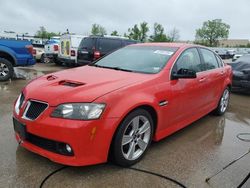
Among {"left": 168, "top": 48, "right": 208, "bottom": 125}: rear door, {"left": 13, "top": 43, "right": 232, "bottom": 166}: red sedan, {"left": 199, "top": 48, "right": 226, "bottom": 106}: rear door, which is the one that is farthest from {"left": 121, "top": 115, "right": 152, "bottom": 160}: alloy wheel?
{"left": 199, "top": 48, "right": 226, "bottom": 106}: rear door

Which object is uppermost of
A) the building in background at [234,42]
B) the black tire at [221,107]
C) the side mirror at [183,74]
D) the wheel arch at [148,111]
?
the building in background at [234,42]

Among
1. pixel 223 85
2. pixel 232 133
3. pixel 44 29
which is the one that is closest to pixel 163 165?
pixel 232 133

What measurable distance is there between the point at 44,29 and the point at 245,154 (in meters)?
63.6

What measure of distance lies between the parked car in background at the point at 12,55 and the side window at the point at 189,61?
6299 millimetres

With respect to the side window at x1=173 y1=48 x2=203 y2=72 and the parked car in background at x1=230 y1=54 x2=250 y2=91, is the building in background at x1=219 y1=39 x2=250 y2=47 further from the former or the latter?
the side window at x1=173 y1=48 x2=203 y2=72

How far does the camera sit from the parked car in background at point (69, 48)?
14260 mm

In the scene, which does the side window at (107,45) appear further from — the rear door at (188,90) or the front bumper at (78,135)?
the front bumper at (78,135)

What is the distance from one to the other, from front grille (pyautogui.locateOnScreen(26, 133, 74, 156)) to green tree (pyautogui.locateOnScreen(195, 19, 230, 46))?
85.1 metres

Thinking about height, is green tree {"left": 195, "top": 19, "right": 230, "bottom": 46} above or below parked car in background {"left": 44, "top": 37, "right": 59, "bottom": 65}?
above

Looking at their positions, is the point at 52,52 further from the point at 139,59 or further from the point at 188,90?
the point at 188,90

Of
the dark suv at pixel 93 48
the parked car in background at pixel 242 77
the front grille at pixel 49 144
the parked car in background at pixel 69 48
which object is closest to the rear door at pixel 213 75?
the front grille at pixel 49 144

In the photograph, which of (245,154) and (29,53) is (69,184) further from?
(29,53)

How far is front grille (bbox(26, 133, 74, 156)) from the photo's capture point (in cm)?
309

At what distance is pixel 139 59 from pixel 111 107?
158 cm
